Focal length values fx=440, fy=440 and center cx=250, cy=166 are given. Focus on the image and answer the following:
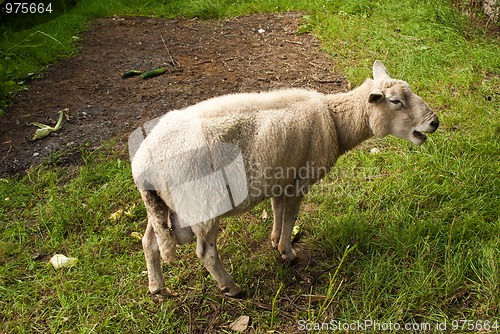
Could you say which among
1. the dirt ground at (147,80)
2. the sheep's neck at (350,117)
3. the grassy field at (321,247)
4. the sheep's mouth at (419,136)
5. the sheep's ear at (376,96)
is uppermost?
the sheep's ear at (376,96)

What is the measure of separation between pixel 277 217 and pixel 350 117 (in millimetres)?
992

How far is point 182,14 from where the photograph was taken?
8320 mm

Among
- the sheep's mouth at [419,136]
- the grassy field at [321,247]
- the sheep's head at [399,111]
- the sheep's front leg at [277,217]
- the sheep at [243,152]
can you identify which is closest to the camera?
the sheep at [243,152]

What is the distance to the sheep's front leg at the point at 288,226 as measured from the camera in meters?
3.44

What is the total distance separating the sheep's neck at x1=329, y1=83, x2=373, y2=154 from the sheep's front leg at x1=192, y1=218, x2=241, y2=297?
1228 mm

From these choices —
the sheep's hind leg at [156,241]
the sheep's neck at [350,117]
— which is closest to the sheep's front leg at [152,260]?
the sheep's hind leg at [156,241]

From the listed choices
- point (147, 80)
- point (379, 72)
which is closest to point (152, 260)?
point (379, 72)

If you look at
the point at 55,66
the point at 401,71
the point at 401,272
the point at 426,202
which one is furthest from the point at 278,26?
the point at 401,272

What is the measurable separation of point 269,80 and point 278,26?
2.05 meters

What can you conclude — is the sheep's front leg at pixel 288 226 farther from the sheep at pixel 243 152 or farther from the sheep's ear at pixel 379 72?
the sheep's ear at pixel 379 72

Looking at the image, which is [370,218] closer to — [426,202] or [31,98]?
[426,202]

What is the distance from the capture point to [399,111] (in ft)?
11.0

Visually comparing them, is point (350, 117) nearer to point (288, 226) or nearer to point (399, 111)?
point (399, 111)

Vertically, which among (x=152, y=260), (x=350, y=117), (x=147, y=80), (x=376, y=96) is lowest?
(x=152, y=260)
